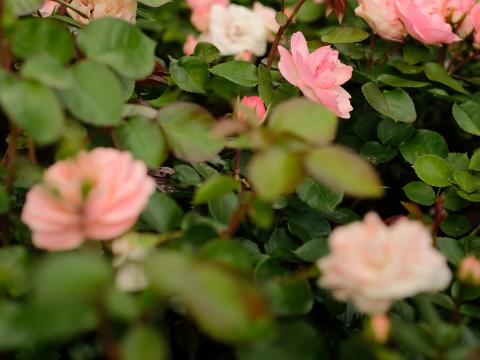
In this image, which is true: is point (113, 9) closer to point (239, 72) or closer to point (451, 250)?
point (239, 72)

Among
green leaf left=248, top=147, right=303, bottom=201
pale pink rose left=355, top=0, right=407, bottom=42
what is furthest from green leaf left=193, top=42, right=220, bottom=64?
green leaf left=248, top=147, right=303, bottom=201

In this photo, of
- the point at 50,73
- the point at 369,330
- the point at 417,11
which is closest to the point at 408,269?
the point at 369,330

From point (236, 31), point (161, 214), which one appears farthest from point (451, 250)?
point (236, 31)

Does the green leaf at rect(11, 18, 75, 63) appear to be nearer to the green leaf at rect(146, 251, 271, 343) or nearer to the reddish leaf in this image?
the green leaf at rect(146, 251, 271, 343)

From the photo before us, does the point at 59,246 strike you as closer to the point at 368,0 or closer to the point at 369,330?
the point at 369,330

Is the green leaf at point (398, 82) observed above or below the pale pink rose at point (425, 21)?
below

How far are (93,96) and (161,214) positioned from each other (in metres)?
0.15

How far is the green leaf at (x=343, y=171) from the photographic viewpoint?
56cm

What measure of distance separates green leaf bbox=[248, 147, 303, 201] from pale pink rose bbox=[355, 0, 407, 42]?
0.60 metres

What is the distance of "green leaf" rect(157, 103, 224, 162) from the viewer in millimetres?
770

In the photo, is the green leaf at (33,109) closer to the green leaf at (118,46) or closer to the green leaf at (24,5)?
the green leaf at (118,46)

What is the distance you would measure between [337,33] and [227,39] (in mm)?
345

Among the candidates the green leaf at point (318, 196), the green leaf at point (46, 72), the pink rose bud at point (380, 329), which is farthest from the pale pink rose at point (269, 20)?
the pink rose bud at point (380, 329)

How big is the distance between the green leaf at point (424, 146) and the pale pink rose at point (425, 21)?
16 centimetres
